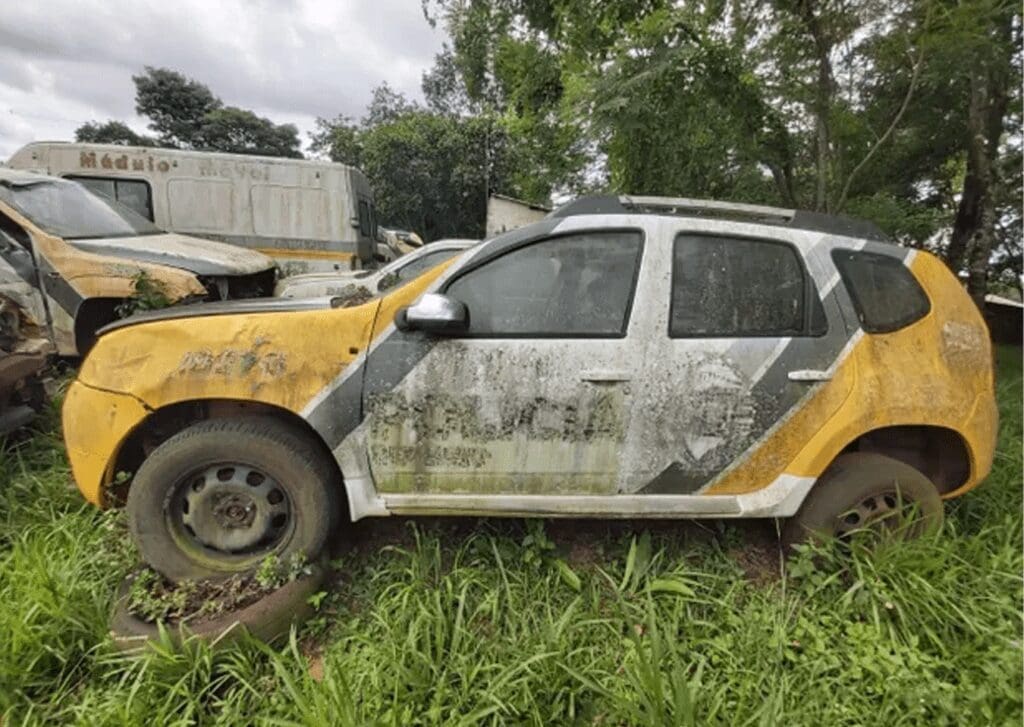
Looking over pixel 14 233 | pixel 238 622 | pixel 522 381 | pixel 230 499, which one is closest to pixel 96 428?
pixel 230 499

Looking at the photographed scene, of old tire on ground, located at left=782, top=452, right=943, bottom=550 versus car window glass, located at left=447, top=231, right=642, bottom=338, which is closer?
car window glass, located at left=447, top=231, right=642, bottom=338

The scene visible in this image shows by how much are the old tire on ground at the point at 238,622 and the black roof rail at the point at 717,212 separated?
1926 mm

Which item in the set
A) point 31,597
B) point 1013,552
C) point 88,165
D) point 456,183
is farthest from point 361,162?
point 1013,552

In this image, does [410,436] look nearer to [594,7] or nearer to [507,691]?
[507,691]

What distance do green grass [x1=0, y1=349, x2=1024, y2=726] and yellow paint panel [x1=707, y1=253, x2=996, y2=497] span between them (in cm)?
48

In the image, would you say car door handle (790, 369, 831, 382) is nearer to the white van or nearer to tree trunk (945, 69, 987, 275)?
tree trunk (945, 69, 987, 275)

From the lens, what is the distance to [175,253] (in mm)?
3875

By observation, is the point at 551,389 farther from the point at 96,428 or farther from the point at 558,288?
the point at 96,428

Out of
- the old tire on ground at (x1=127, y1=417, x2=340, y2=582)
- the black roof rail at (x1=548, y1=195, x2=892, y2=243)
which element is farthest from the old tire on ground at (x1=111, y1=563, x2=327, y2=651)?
the black roof rail at (x1=548, y1=195, x2=892, y2=243)

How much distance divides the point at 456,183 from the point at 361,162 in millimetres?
3407

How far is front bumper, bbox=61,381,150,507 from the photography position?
2.00m

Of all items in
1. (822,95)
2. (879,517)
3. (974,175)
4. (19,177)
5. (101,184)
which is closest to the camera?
(879,517)

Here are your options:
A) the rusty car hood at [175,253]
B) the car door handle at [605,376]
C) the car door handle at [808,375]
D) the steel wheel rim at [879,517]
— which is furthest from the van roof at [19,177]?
the steel wheel rim at [879,517]

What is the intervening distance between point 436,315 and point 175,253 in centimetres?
322
